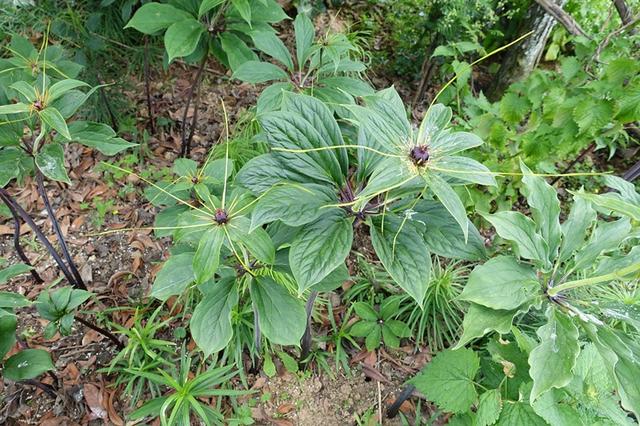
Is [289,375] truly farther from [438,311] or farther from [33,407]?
[33,407]

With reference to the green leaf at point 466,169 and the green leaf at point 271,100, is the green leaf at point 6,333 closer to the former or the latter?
the green leaf at point 271,100

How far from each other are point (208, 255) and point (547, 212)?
963mm

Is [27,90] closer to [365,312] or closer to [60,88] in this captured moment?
[60,88]

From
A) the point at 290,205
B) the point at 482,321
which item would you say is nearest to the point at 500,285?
the point at 482,321

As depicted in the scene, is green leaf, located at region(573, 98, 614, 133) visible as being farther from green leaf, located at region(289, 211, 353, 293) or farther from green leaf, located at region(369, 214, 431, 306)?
green leaf, located at region(289, 211, 353, 293)

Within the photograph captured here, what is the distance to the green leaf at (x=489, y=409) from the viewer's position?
1246mm

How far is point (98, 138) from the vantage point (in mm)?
1529

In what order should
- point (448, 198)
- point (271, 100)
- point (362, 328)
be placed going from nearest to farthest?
point (448, 198)
point (271, 100)
point (362, 328)

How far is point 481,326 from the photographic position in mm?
1136

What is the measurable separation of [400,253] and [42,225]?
223cm

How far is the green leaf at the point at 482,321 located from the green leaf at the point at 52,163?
1357 mm

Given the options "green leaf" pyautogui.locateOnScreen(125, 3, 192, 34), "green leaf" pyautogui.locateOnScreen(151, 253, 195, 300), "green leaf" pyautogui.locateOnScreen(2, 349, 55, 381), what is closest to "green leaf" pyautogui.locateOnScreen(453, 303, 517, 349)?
"green leaf" pyautogui.locateOnScreen(151, 253, 195, 300)

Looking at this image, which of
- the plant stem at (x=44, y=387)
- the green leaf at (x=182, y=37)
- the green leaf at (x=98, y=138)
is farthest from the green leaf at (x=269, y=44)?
the plant stem at (x=44, y=387)

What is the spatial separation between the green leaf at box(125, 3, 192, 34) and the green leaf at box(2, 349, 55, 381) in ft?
4.44
